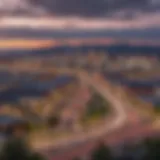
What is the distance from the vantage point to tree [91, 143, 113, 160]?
4.01ft

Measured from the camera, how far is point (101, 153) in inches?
48.1

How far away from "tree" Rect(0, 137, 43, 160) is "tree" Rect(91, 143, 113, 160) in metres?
0.16

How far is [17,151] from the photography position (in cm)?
120

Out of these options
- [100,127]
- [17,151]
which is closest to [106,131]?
[100,127]

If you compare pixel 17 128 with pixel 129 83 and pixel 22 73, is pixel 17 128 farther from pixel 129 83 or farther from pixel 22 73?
pixel 129 83

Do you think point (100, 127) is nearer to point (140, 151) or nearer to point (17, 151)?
point (140, 151)

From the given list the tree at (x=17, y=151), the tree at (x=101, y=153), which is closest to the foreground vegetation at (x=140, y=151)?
the tree at (x=101, y=153)

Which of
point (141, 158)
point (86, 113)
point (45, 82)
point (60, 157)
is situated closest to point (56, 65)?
point (45, 82)

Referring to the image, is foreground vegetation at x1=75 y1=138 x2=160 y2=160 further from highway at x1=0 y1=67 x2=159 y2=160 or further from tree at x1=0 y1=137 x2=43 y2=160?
tree at x1=0 y1=137 x2=43 y2=160

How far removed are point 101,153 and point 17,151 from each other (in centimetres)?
25

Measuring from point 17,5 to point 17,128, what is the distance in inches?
14.5

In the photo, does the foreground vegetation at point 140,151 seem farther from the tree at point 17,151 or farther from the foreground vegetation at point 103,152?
the tree at point 17,151

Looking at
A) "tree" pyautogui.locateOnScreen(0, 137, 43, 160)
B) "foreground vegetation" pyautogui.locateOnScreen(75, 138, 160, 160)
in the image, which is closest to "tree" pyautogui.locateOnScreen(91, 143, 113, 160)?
"foreground vegetation" pyautogui.locateOnScreen(75, 138, 160, 160)

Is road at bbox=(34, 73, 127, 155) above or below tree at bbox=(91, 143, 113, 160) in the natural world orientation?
above
